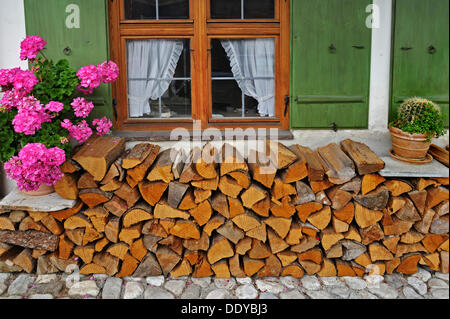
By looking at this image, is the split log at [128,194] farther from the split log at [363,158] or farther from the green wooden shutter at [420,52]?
the green wooden shutter at [420,52]

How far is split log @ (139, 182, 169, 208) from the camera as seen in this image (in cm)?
370

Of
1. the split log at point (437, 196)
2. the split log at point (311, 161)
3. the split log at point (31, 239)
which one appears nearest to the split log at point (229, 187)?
the split log at point (311, 161)

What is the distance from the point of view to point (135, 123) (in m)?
4.44

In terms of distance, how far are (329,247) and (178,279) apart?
1.29 metres

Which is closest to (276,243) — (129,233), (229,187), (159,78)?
(229,187)

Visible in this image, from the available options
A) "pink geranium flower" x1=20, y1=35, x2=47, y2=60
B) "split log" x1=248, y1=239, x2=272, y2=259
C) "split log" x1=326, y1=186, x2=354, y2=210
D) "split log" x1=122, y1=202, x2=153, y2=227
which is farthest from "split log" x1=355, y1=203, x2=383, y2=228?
"pink geranium flower" x1=20, y1=35, x2=47, y2=60

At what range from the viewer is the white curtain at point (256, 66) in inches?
172

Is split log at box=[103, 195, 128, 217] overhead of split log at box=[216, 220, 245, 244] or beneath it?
overhead

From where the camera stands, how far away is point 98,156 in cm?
364

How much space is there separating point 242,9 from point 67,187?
2237 mm

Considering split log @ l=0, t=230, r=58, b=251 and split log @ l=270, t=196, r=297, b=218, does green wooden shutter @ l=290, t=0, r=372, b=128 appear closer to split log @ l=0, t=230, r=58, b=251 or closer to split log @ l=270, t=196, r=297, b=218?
split log @ l=270, t=196, r=297, b=218

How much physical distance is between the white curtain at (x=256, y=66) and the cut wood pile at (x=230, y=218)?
75 centimetres

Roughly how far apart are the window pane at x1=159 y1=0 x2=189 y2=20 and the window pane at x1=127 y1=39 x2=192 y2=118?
0.22 meters

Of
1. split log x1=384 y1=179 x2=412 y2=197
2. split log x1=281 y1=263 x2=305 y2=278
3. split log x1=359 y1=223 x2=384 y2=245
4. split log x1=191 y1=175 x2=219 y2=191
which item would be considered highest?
split log x1=191 y1=175 x2=219 y2=191
